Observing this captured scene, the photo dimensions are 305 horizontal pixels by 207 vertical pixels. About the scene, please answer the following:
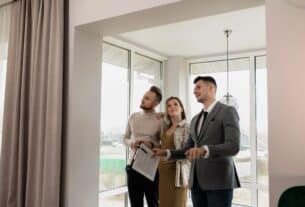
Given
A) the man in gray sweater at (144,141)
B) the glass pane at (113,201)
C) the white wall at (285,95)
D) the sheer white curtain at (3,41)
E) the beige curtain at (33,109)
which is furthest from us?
the glass pane at (113,201)

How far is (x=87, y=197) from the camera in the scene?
9.91 feet

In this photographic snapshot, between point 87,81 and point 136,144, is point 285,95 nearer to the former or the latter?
point 136,144

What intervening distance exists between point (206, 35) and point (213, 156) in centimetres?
257

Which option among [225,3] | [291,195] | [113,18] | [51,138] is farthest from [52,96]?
[291,195]

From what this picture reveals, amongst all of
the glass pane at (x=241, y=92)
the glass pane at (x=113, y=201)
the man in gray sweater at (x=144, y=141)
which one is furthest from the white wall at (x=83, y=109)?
the glass pane at (x=241, y=92)

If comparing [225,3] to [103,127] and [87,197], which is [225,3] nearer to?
[87,197]

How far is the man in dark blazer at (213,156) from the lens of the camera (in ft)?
7.44

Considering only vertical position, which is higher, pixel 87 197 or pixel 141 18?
pixel 141 18

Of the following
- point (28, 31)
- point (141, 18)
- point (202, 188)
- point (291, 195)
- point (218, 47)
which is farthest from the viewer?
point (218, 47)

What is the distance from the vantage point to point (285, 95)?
78.0 inches

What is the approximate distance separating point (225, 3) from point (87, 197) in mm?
2083

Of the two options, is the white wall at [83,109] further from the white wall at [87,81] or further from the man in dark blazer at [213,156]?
the man in dark blazer at [213,156]

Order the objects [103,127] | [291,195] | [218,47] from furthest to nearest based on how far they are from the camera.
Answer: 1. [218,47]
2. [103,127]
3. [291,195]

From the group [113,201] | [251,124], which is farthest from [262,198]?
[113,201]
